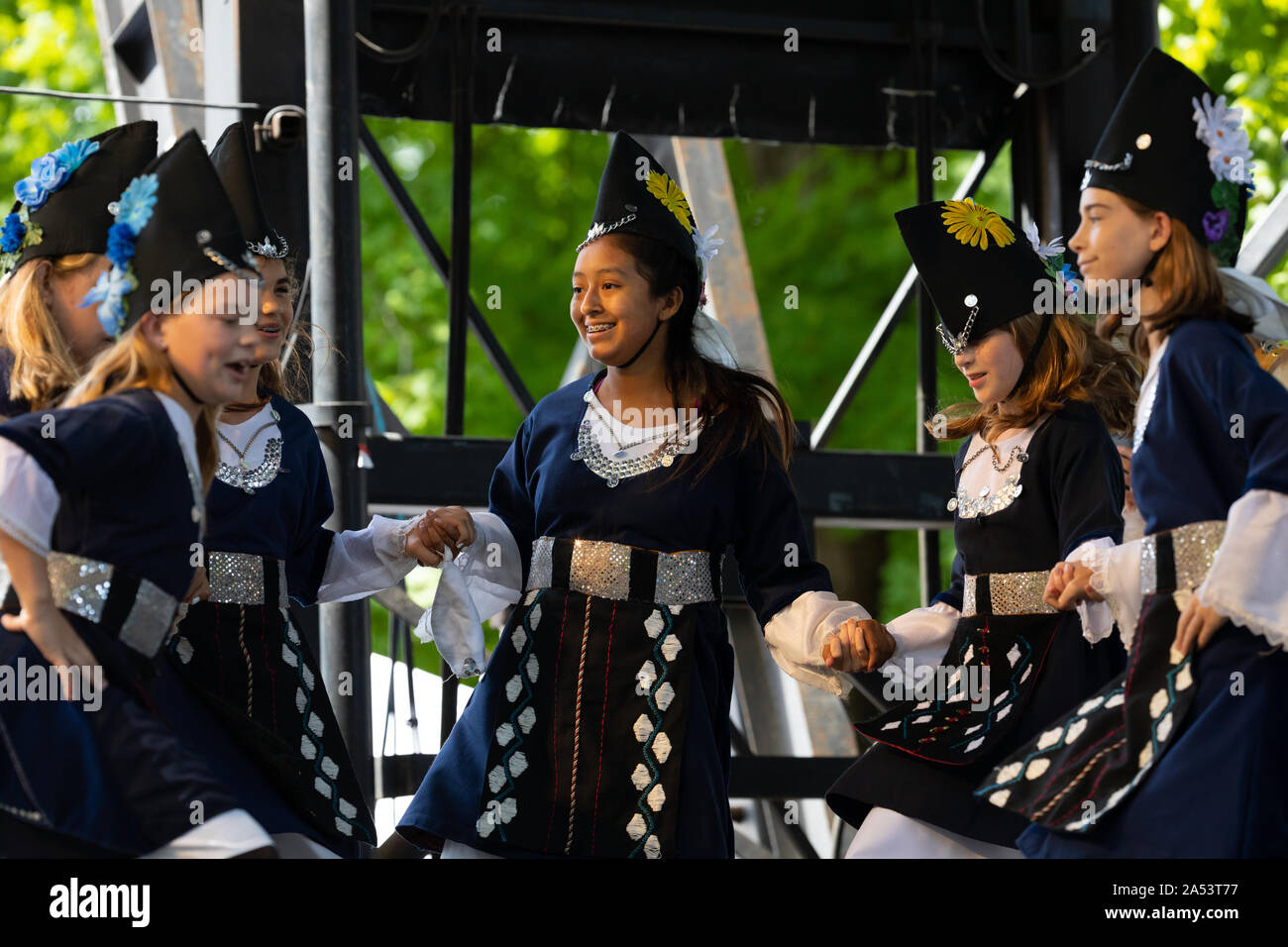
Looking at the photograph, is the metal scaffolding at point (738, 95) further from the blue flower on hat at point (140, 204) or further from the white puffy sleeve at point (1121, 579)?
the white puffy sleeve at point (1121, 579)

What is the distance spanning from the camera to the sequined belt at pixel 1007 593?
3.19m

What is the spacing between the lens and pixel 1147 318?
282 centimetres

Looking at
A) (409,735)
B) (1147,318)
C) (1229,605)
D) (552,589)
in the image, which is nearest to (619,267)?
(552,589)

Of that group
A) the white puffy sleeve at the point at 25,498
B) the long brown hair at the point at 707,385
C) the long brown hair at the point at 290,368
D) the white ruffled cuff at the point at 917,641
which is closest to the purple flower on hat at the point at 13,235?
the long brown hair at the point at 290,368

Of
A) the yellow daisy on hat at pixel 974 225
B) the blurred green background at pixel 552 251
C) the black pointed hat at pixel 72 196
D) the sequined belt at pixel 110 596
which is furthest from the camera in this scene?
the blurred green background at pixel 552 251

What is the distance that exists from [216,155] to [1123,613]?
192cm

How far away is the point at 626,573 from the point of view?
10.5ft

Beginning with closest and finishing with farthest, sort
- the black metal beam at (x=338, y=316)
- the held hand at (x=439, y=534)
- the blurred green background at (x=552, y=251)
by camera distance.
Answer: the held hand at (x=439, y=534) → the black metal beam at (x=338, y=316) → the blurred green background at (x=552, y=251)

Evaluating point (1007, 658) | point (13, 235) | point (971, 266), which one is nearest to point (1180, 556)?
point (1007, 658)

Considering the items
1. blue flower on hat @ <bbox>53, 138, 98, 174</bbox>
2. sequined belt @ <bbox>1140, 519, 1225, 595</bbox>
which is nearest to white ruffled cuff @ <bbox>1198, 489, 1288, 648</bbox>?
sequined belt @ <bbox>1140, 519, 1225, 595</bbox>

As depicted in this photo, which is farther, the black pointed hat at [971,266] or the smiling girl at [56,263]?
the black pointed hat at [971,266]

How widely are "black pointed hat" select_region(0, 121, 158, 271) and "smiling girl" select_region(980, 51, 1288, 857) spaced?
172cm

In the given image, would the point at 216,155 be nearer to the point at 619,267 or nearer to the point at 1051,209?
the point at 619,267

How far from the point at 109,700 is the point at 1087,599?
1.63 m
